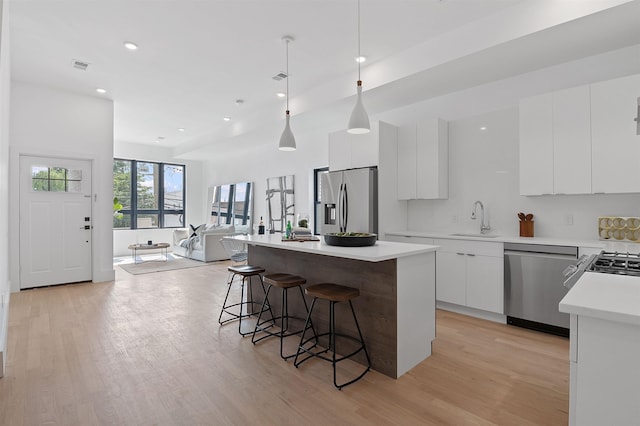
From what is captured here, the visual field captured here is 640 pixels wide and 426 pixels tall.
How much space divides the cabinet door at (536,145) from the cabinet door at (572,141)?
0.17 ft

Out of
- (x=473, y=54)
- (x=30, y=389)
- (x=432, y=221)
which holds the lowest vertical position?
(x=30, y=389)

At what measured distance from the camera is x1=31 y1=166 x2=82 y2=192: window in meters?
5.05

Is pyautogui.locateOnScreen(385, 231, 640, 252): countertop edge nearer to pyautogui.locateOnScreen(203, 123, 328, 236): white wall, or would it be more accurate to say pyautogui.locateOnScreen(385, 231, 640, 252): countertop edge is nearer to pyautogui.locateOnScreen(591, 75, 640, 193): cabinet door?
pyautogui.locateOnScreen(591, 75, 640, 193): cabinet door

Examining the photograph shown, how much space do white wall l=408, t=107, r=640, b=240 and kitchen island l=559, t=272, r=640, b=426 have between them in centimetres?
276

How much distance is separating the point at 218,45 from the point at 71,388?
11.1 ft

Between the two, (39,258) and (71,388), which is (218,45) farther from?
(39,258)

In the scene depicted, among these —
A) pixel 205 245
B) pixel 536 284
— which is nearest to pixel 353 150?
pixel 536 284

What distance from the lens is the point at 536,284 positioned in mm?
3234

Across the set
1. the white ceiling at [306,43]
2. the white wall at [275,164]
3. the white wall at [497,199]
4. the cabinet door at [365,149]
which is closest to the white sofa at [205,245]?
the white wall at [275,164]

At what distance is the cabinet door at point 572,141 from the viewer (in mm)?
3141

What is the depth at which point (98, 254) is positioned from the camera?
548 centimetres

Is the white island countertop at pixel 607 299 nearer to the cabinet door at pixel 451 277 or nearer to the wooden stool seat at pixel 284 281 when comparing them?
the wooden stool seat at pixel 284 281

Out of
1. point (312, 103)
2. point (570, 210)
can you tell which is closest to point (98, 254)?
point (312, 103)

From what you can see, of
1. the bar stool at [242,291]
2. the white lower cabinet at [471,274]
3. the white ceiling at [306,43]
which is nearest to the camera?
the white ceiling at [306,43]
